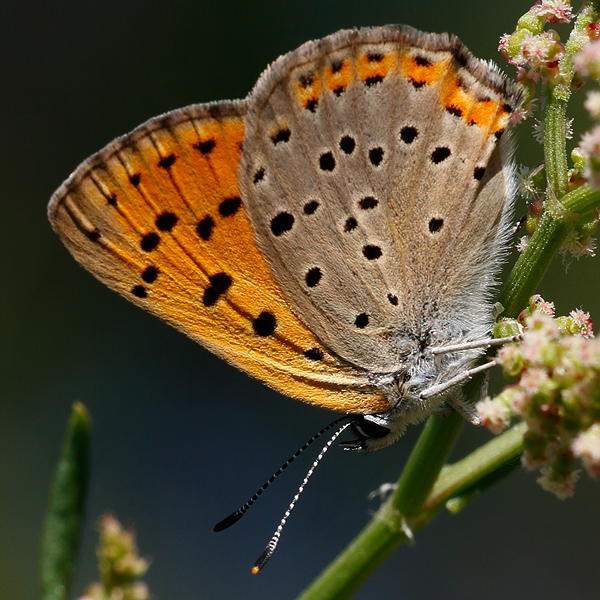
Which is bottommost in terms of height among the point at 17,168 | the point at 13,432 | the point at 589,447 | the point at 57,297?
the point at 13,432

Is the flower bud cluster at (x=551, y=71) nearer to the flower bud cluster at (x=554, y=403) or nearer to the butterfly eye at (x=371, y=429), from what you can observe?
the flower bud cluster at (x=554, y=403)

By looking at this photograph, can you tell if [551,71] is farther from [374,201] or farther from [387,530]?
[387,530]

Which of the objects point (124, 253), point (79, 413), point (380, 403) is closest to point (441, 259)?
point (380, 403)

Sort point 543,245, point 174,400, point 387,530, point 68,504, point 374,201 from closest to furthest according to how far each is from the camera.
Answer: point 543,245 → point 68,504 → point 387,530 → point 374,201 → point 174,400

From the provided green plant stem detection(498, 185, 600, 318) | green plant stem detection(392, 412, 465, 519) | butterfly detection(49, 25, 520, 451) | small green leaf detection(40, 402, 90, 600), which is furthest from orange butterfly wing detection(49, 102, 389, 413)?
green plant stem detection(498, 185, 600, 318)

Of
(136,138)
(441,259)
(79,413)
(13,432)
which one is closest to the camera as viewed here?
(79,413)

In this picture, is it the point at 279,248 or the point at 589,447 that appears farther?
the point at 279,248

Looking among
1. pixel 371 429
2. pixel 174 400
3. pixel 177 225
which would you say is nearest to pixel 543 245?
pixel 371 429

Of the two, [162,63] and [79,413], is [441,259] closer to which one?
[79,413]
